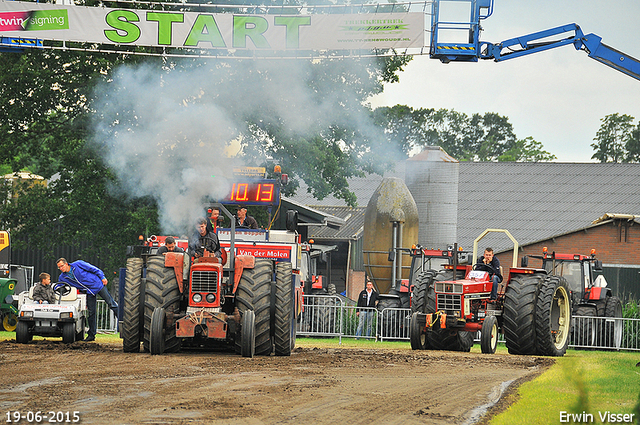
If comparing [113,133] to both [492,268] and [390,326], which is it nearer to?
[390,326]

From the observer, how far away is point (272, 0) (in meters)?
23.6

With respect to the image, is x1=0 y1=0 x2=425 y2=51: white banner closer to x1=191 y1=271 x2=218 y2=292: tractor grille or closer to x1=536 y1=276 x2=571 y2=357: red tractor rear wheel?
x1=536 y1=276 x2=571 y2=357: red tractor rear wheel

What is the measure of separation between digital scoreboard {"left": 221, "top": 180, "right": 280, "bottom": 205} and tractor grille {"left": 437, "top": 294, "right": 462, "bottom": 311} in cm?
375

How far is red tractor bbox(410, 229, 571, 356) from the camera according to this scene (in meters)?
15.2

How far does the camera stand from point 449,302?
15641 mm

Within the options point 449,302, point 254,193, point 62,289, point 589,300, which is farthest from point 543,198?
point 62,289

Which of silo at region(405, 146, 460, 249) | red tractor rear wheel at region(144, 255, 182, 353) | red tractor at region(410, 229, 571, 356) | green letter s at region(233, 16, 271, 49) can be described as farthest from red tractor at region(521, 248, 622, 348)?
red tractor rear wheel at region(144, 255, 182, 353)

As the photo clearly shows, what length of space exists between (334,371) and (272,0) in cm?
1510

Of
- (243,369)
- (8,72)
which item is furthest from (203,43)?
(243,369)

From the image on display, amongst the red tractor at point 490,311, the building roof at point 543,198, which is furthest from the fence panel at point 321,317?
the building roof at point 543,198

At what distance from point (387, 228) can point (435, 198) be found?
3.30 metres

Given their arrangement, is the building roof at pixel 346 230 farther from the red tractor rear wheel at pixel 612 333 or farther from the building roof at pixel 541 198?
the red tractor rear wheel at pixel 612 333

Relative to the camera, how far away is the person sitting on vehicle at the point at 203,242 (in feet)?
42.2

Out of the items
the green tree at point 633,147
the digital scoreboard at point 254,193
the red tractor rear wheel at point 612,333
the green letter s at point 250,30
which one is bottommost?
the red tractor rear wheel at point 612,333
